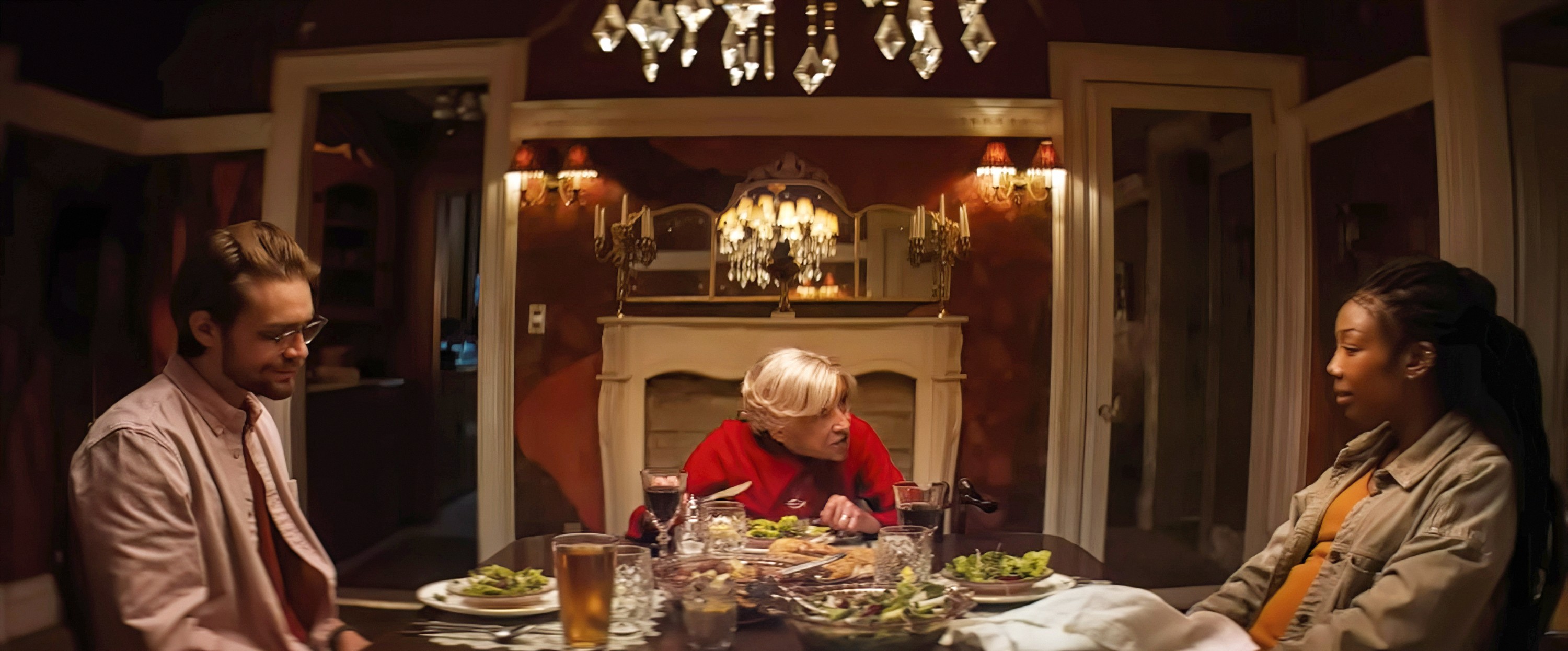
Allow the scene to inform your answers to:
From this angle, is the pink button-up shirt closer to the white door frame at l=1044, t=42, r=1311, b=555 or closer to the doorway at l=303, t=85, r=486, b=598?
the doorway at l=303, t=85, r=486, b=598

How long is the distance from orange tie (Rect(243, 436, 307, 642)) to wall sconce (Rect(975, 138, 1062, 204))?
99 cm

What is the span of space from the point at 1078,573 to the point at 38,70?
4.63 feet

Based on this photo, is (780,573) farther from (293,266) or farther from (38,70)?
(38,70)

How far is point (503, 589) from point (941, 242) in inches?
27.6

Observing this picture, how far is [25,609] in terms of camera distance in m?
1.24

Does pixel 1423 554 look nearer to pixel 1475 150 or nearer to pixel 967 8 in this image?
pixel 1475 150

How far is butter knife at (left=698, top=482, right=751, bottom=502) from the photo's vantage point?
1438 mm

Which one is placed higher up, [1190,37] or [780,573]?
[1190,37]

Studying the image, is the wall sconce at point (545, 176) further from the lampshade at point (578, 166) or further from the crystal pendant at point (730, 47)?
the crystal pendant at point (730, 47)

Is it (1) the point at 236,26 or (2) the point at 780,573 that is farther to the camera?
(1) the point at 236,26

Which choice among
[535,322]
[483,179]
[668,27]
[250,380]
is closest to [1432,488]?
[668,27]

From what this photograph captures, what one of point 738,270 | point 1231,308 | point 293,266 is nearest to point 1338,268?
point 1231,308

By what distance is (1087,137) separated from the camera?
1374mm

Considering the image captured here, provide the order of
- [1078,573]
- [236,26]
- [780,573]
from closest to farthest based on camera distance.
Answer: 1. [780,573]
2. [1078,573]
3. [236,26]
